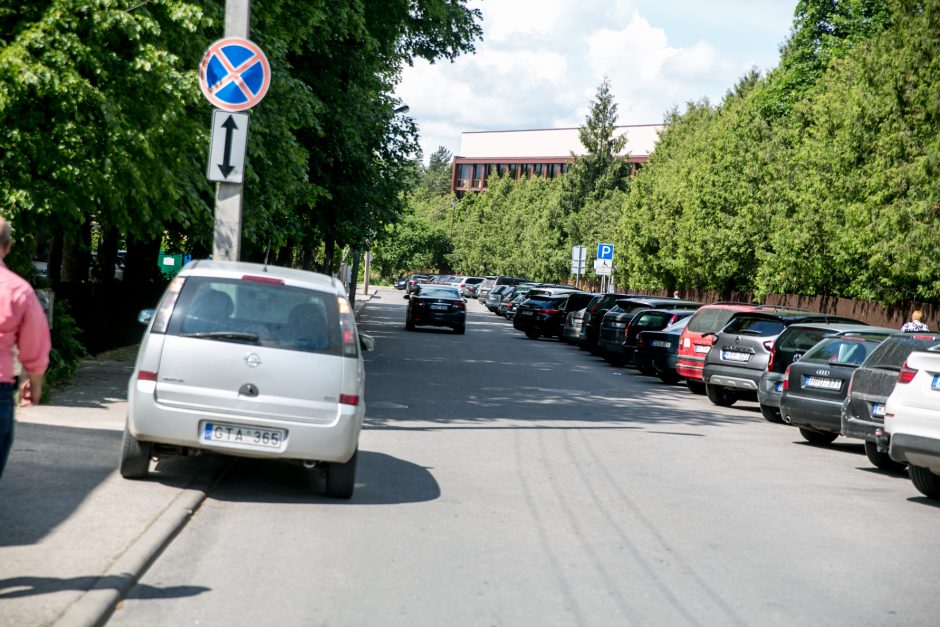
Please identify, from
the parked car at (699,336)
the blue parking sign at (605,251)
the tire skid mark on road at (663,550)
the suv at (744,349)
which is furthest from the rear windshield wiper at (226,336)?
the blue parking sign at (605,251)

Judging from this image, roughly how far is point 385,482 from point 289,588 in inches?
144

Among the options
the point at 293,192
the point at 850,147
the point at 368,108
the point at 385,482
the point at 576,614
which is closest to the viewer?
the point at 576,614

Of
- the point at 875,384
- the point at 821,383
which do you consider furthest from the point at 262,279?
the point at 821,383

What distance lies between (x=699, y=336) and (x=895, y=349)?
946 cm

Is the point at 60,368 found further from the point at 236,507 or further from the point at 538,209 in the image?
the point at 538,209

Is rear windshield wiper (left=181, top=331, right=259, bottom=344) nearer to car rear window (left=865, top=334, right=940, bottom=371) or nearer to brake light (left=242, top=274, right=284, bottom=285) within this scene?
brake light (left=242, top=274, right=284, bottom=285)

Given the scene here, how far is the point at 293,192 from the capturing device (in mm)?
19531

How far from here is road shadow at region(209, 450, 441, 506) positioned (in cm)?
900

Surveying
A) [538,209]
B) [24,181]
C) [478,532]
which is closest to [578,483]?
[478,532]

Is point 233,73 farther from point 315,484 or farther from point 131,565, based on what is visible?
point 131,565

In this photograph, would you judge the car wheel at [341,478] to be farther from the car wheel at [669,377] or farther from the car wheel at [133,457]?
the car wheel at [669,377]

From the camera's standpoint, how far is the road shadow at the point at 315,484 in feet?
29.5

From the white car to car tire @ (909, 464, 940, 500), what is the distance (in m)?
0.10

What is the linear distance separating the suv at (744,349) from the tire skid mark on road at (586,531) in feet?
20.9
